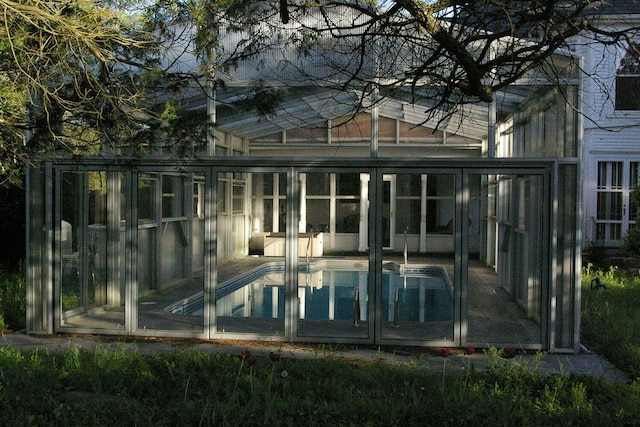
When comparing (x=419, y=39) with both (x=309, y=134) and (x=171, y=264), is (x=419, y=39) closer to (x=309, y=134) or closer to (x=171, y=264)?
(x=309, y=134)

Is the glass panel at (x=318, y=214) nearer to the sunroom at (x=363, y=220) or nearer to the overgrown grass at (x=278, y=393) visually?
the sunroom at (x=363, y=220)

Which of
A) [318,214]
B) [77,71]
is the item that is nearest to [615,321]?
[318,214]

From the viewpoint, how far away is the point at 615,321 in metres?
8.52

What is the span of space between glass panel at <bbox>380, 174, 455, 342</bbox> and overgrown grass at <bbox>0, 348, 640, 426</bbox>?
1.56 metres

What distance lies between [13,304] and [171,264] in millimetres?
2188

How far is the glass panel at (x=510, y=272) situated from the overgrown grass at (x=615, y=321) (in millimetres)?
817

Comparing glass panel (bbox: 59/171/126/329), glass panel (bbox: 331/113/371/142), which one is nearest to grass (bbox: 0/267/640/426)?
glass panel (bbox: 59/171/126/329)

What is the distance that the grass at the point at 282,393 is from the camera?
4.45m

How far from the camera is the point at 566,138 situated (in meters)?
7.44

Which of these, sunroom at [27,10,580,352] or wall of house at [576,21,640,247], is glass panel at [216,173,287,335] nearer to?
sunroom at [27,10,580,352]

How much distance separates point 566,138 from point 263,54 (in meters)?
3.52

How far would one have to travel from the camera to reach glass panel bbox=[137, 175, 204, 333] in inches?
332

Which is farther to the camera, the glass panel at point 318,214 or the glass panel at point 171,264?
the glass panel at point 171,264

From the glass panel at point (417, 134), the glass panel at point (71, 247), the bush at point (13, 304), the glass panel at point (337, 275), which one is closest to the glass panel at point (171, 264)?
the glass panel at point (71, 247)
